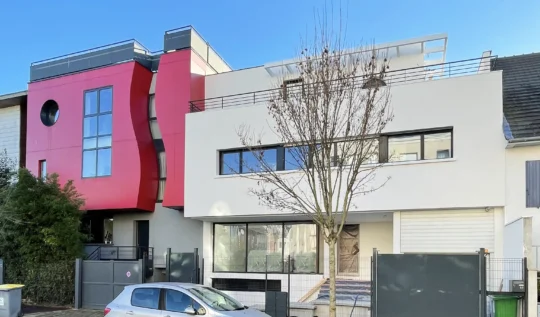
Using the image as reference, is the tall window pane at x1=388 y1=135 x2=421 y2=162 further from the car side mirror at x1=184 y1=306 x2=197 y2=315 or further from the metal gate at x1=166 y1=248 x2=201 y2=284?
the car side mirror at x1=184 y1=306 x2=197 y2=315

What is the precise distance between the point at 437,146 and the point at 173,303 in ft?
28.7

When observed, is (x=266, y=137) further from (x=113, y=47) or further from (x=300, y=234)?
(x=113, y=47)

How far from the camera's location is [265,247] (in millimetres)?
16969

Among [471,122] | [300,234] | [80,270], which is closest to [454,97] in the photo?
[471,122]

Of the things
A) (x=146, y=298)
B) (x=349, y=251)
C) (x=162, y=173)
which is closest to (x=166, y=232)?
(x=162, y=173)

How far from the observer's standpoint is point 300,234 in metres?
16.5

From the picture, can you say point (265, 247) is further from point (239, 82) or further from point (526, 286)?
point (526, 286)

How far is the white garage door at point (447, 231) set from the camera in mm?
13039

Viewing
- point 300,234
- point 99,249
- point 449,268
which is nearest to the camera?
point 449,268

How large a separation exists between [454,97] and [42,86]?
17.7 meters

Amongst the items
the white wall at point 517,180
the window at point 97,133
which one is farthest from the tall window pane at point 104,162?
the white wall at point 517,180

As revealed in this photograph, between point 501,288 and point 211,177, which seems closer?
point 501,288

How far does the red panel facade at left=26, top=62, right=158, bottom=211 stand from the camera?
19172 millimetres

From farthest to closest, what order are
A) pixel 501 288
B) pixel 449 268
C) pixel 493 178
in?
pixel 493 178 → pixel 501 288 → pixel 449 268
